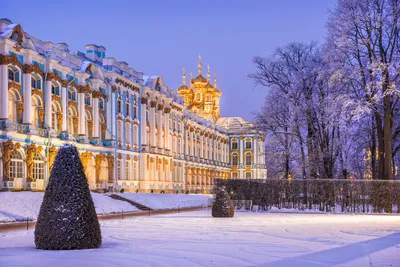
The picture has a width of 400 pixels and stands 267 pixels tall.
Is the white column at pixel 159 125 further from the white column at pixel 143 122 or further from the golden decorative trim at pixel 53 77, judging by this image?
the golden decorative trim at pixel 53 77

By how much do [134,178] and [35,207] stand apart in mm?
22181

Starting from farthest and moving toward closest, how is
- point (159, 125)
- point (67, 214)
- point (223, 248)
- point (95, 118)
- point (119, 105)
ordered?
point (159, 125) < point (119, 105) < point (95, 118) < point (223, 248) < point (67, 214)

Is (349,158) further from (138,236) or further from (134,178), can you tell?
(138,236)

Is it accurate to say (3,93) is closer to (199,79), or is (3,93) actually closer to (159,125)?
(159,125)

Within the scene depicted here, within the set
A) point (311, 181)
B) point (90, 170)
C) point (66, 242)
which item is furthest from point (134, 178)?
point (66, 242)

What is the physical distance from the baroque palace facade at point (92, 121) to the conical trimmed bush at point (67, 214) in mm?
18471

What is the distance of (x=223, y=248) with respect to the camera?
1284cm

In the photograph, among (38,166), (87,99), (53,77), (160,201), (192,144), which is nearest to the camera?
(38,166)

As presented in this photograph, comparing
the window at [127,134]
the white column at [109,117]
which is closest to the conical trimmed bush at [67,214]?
the white column at [109,117]

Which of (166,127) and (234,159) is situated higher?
(166,127)

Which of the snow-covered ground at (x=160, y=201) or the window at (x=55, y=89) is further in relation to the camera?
the snow-covered ground at (x=160, y=201)

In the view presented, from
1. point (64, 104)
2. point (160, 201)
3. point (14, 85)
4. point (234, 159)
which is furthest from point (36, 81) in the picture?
point (234, 159)

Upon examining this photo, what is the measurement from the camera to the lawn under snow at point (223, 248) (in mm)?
10820

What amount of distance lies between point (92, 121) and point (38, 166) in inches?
338
